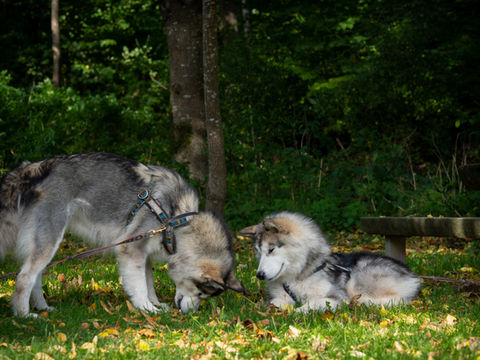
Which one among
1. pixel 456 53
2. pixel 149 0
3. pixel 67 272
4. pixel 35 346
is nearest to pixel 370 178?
pixel 456 53

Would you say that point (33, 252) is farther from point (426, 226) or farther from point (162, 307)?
point (426, 226)

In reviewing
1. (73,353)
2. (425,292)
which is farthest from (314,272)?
(73,353)

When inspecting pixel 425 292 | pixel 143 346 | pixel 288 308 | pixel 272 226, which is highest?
pixel 272 226

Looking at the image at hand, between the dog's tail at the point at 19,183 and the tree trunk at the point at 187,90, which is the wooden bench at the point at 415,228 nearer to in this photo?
the dog's tail at the point at 19,183

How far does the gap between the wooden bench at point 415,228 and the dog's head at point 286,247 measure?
1.14 m

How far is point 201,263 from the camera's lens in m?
4.79

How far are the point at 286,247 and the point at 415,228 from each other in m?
1.59

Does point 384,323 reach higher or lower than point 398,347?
lower

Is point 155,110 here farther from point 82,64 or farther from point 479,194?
point 479,194

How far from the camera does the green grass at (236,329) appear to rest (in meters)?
3.16

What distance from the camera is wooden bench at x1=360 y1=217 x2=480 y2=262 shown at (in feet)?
15.7

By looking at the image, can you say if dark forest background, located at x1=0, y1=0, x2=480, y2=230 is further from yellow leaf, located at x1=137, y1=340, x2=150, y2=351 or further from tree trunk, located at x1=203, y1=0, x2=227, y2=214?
yellow leaf, located at x1=137, y1=340, x2=150, y2=351

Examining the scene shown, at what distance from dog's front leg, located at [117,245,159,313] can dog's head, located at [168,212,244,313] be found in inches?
11.2

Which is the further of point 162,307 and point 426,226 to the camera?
point 426,226
